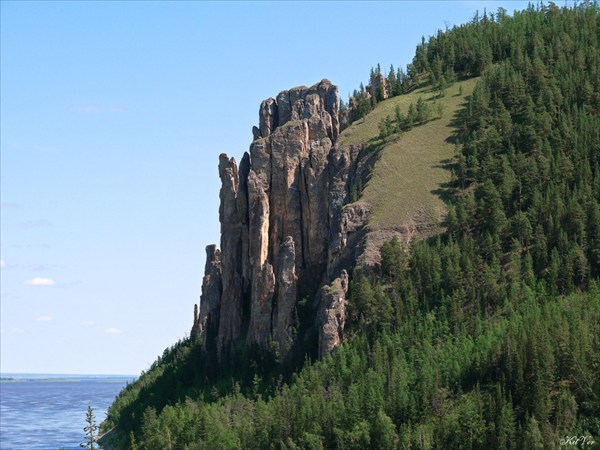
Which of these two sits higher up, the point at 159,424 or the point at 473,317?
the point at 473,317

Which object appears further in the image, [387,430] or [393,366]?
[393,366]

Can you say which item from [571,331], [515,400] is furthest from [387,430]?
[571,331]

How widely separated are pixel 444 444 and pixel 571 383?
72.5 ft

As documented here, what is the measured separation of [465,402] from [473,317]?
30.1m

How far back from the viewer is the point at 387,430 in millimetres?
158250

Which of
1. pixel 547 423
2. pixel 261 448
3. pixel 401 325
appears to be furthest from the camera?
pixel 401 325

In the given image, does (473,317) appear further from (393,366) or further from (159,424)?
(159,424)

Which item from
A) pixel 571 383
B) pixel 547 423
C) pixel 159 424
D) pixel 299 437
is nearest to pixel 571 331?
pixel 571 383

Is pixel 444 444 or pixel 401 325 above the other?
pixel 401 325

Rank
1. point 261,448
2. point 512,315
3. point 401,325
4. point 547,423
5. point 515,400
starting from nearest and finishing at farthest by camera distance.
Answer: point 547,423 → point 515,400 → point 261,448 → point 512,315 → point 401,325

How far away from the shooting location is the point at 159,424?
636ft

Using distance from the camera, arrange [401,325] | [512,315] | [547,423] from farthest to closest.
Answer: [401,325] → [512,315] → [547,423]

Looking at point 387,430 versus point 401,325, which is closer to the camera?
point 387,430

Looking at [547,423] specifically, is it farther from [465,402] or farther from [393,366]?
[393,366]
